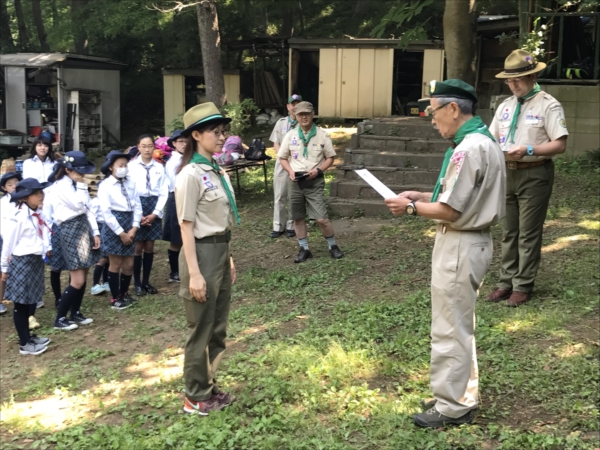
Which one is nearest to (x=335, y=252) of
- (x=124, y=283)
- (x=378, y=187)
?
(x=124, y=283)

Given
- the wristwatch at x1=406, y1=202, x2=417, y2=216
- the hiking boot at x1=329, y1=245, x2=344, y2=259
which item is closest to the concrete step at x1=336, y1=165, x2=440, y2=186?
the hiking boot at x1=329, y1=245, x2=344, y2=259

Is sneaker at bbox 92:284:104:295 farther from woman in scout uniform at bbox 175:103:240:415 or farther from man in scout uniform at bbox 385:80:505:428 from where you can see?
man in scout uniform at bbox 385:80:505:428

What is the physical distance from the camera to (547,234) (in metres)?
8.30

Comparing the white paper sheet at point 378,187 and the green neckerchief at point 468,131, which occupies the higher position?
the green neckerchief at point 468,131

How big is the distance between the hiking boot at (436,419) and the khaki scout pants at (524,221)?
88.5 inches

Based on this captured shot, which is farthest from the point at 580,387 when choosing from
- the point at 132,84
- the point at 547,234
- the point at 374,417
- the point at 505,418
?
the point at 132,84

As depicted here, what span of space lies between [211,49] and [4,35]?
1379cm

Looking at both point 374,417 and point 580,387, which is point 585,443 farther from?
point 374,417

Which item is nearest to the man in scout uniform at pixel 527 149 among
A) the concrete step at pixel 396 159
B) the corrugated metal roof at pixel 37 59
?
the concrete step at pixel 396 159

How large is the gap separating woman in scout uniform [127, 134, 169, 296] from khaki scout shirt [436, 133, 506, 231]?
16.2ft

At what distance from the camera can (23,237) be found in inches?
263

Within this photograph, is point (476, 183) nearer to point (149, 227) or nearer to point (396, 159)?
point (149, 227)

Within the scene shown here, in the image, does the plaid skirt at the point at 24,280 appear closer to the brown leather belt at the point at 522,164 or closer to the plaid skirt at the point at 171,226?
the plaid skirt at the point at 171,226

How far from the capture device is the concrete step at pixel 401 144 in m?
11.2
